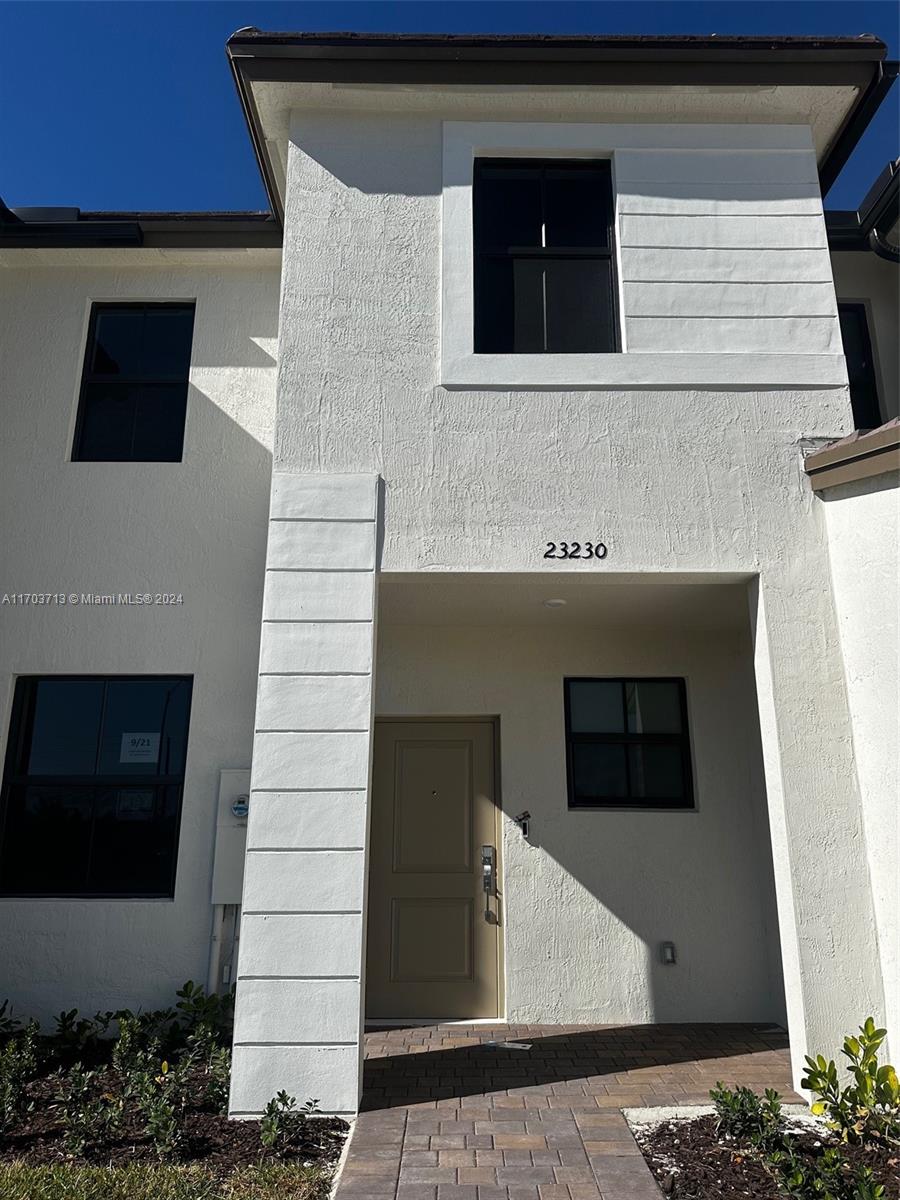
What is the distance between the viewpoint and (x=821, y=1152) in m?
3.86

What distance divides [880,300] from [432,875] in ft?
21.2

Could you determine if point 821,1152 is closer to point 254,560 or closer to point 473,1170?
point 473,1170

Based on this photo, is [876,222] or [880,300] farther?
[880,300]

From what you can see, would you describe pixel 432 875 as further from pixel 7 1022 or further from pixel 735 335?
pixel 735 335

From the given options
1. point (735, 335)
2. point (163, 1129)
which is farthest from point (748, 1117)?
point (735, 335)

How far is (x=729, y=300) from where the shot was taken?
580 cm

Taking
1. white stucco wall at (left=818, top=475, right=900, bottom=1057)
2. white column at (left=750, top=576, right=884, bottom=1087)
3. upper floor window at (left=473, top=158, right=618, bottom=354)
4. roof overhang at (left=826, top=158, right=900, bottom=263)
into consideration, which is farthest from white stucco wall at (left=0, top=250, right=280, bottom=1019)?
roof overhang at (left=826, top=158, right=900, bottom=263)

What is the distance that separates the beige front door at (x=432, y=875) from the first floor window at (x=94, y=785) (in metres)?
1.61

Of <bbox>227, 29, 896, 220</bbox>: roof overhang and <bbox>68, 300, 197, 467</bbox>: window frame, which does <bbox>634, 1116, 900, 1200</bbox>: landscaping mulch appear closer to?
<bbox>68, 300, 197, 467</bbox>: window frame

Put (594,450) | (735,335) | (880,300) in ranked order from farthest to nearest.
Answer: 1. (880,300)
2. (735,335)
3. (594,450)

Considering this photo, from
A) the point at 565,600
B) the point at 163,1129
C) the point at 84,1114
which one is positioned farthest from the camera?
the point at 565,600

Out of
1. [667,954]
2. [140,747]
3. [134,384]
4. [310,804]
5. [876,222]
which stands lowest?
[667,954]

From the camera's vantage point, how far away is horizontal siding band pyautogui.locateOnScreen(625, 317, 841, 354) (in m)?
5.69

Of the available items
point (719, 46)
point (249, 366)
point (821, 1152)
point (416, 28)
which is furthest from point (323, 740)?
point (719, 46)
